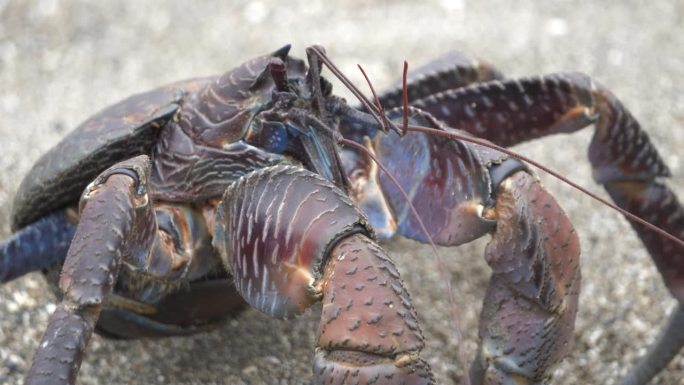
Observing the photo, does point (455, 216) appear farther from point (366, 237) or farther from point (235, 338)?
point (235, 338)

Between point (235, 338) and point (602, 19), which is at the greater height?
point (602, 19)

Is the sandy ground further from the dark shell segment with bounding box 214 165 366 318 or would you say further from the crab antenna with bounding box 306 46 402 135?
the crab antenna with bounding box 306 46 402 135

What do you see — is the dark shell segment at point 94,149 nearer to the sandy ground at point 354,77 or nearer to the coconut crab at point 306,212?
the coconut crab at point 306,212

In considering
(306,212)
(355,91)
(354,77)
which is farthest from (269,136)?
(354,77)

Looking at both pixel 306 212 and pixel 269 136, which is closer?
pixel 306 212

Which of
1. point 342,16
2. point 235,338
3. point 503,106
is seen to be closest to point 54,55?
point 342,16

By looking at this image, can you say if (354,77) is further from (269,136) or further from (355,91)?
(355,91)

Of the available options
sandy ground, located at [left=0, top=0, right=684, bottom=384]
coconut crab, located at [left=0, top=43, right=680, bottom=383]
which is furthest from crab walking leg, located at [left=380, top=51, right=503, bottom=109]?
sandy ground, located at [left=0, top=0, right=684, bottom=384]
